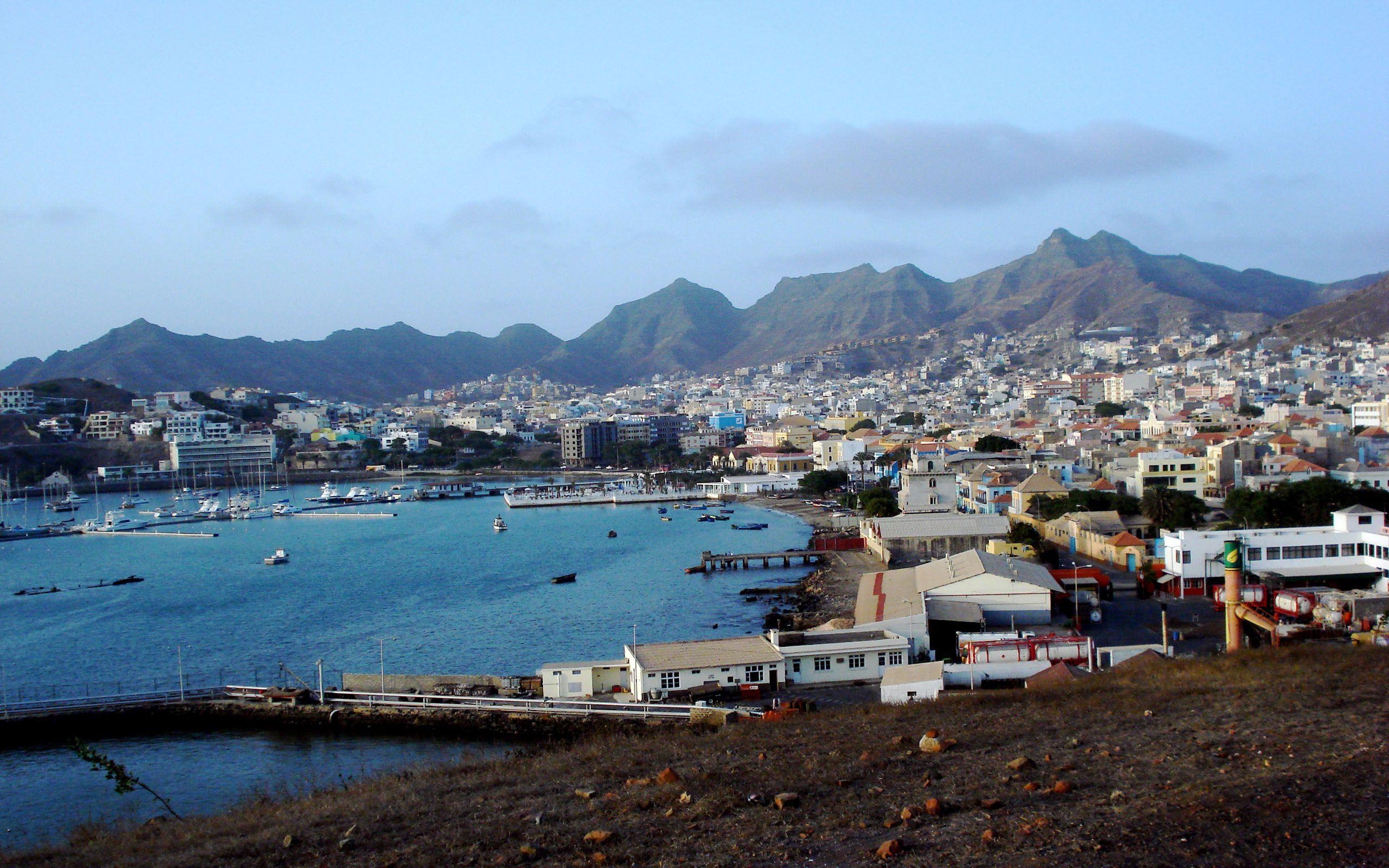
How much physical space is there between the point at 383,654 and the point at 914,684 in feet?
19.2

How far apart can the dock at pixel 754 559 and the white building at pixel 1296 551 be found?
661 centimetres

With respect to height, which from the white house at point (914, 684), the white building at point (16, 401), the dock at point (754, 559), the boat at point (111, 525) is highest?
the white building at point (16, 401)

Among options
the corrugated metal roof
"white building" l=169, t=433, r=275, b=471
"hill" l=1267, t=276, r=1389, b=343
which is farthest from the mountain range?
the corrugated metal roof

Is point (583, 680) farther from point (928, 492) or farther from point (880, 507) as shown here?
point (928, 492)

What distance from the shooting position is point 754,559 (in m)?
16.5

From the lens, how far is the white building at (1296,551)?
9.88 metres

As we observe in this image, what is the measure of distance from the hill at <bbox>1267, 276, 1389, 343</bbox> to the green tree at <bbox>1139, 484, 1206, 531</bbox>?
3817 cm

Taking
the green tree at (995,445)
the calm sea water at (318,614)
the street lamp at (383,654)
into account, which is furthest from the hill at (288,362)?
the street lamp at (383,654)

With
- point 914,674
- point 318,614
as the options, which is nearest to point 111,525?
point 318,614

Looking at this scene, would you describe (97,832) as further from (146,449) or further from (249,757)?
(146,449)

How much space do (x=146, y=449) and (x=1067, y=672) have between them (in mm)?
40744

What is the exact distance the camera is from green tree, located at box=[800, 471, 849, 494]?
25609 millimetres

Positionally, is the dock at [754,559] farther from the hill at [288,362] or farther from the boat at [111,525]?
the hill at [288,362]

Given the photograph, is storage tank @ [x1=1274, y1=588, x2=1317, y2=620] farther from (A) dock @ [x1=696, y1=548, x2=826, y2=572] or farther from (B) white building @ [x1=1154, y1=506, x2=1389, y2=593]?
(A) dock @ [x1=696, y1=548, x2=826, y2=572]
